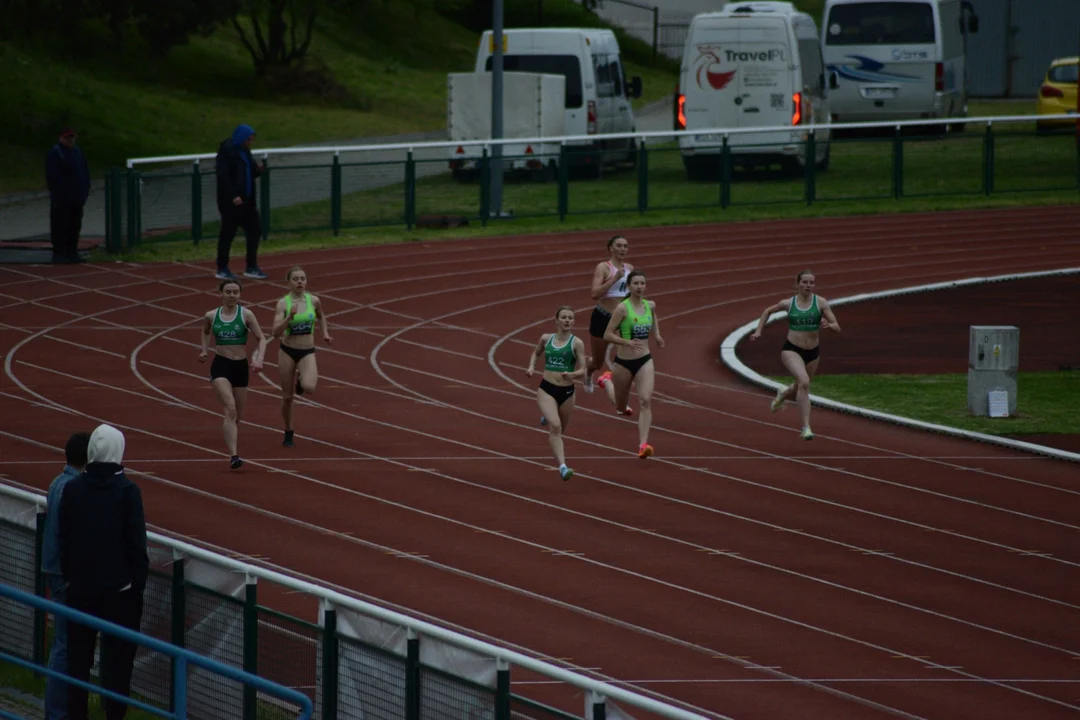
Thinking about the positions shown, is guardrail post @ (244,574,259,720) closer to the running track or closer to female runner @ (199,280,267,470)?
the running track

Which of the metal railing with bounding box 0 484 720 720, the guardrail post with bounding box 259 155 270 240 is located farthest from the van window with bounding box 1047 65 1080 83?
the metal railing with bounding box 0 484 720 720

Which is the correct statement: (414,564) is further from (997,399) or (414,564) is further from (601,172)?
(601,172)

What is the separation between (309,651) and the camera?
8602 mm

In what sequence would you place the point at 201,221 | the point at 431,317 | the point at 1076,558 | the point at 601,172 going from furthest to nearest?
the point at 601,172, the point at 201,221, the point at 431,317, the point at 1076,558

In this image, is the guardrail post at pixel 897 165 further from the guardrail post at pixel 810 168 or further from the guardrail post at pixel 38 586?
the guardrail post at pixel 38 586

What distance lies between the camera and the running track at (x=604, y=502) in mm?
11023

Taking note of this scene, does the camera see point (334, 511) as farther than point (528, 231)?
No

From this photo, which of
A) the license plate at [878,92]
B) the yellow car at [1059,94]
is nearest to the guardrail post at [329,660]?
the yellow car at [1059,94]

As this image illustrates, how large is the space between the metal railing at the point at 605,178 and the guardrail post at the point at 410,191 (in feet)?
0.08

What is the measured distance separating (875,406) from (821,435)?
5.35 feet

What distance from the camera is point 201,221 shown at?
1127 inches

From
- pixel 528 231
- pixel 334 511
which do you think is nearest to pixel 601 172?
pixel 528 231

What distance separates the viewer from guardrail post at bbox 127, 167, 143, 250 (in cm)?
2762

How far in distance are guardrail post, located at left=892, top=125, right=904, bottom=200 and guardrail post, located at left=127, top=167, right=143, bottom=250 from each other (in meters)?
14.6
